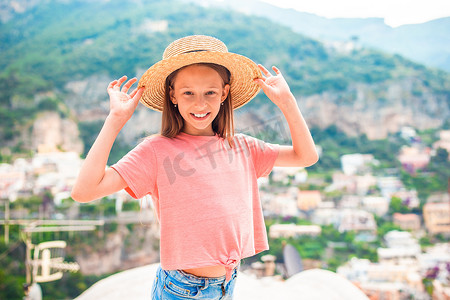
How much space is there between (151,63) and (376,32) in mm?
12458

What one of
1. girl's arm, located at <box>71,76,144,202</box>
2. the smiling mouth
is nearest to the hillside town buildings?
the smiling mouth

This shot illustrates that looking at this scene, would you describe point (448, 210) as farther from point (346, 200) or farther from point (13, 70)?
point (13, 70)

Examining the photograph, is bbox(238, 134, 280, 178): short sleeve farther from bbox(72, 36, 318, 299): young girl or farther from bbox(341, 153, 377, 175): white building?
bbox(341, 153, 377, 175): white building

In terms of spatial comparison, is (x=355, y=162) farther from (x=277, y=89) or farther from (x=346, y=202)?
(x=277, y=89)

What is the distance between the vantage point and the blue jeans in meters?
0.75

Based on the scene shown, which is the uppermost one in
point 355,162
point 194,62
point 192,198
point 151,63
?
point 151,63

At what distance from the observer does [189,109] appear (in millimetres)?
775

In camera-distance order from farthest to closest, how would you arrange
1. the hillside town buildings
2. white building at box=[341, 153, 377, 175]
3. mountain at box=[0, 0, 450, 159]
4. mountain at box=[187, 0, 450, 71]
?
mountain at box=[0, 0, 450, 159] → white building at box=[341, 153, 377, 175] → the hillside town buildings → mountain at box=[187, 0, 450, 71]

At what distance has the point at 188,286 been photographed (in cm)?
75

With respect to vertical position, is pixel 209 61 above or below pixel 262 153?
above

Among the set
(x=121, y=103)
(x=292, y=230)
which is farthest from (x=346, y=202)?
(x=121, y=103)

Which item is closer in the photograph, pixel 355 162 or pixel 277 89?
pixel 277 89

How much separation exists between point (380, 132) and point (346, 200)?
302 inches

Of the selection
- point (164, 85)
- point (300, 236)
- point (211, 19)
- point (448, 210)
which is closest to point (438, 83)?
point (448, 210)
